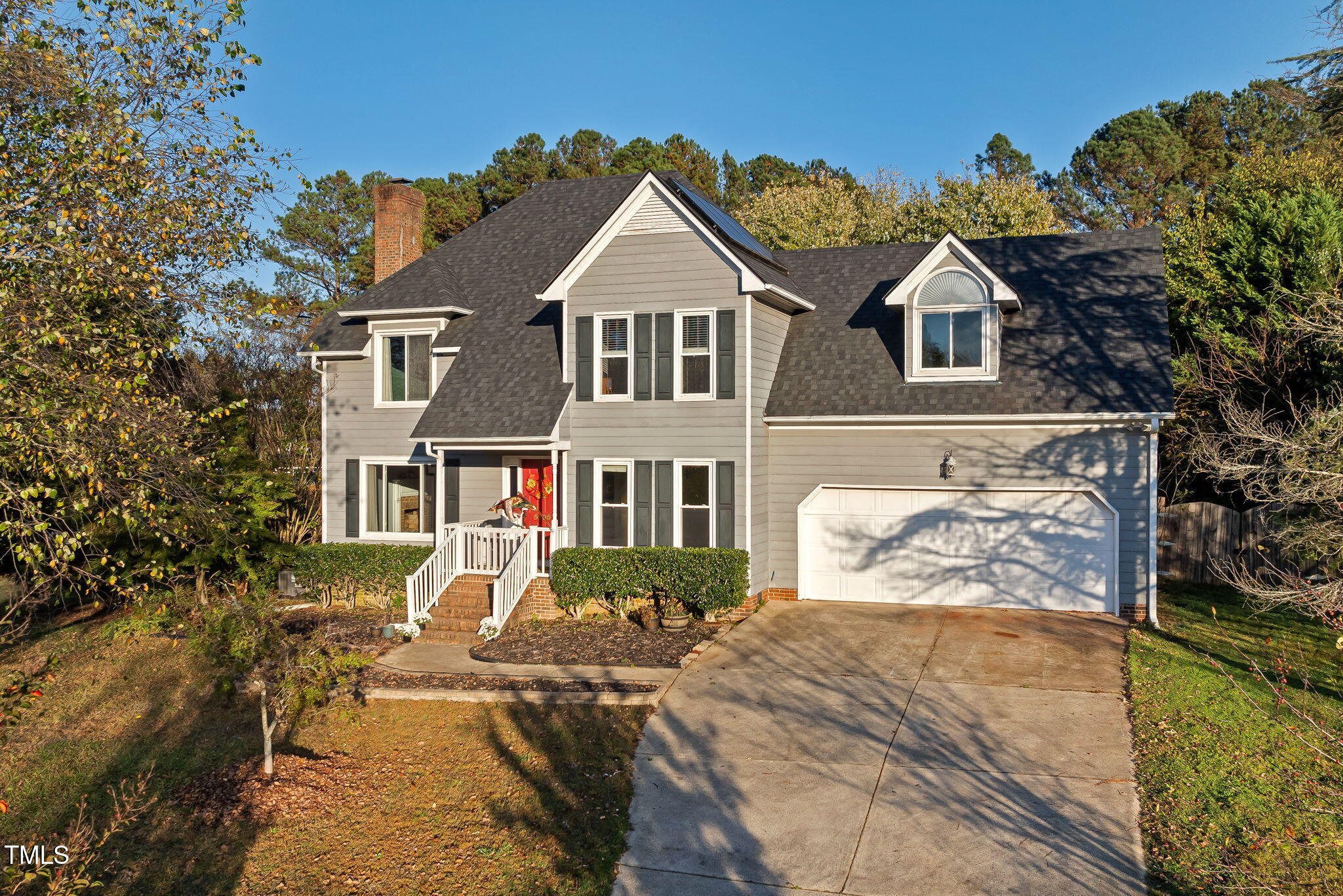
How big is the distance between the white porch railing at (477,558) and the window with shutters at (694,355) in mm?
3312

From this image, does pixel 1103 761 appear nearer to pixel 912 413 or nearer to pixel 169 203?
pixel 912 413

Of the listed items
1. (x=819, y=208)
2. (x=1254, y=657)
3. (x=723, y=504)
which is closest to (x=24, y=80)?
(x=723, y=504)

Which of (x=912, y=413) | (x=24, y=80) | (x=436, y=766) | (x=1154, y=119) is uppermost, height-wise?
(x=1154, y=119)

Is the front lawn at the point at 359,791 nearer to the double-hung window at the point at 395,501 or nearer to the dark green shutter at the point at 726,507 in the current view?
the dark green shutter at the point at 726,507

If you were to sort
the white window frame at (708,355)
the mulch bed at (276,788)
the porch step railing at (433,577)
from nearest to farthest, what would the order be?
the mulch bed at (276,788) → the porch step railing at (433,577) → the white window frame at (708,355)

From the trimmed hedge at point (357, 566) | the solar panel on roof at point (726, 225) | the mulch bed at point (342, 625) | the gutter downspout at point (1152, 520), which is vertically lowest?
the mulch bed at point (342, 625)

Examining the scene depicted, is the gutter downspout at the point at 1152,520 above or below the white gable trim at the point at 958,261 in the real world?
below

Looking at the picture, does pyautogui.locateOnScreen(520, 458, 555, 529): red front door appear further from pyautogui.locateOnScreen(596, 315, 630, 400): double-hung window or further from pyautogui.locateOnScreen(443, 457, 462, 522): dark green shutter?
pyautogui.locateOnScreen(596, 315, 630, 400): double-hung window

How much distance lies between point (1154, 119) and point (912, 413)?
119 feet

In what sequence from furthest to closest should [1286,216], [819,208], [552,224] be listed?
[819,208], [552,224], [1286,216]

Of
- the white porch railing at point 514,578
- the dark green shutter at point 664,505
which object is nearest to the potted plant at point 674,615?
the dark green shutter at point 664,505

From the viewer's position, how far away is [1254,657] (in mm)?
12273

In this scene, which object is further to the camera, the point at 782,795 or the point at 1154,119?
the point at 1154,119

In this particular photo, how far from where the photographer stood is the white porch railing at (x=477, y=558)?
615 inches
